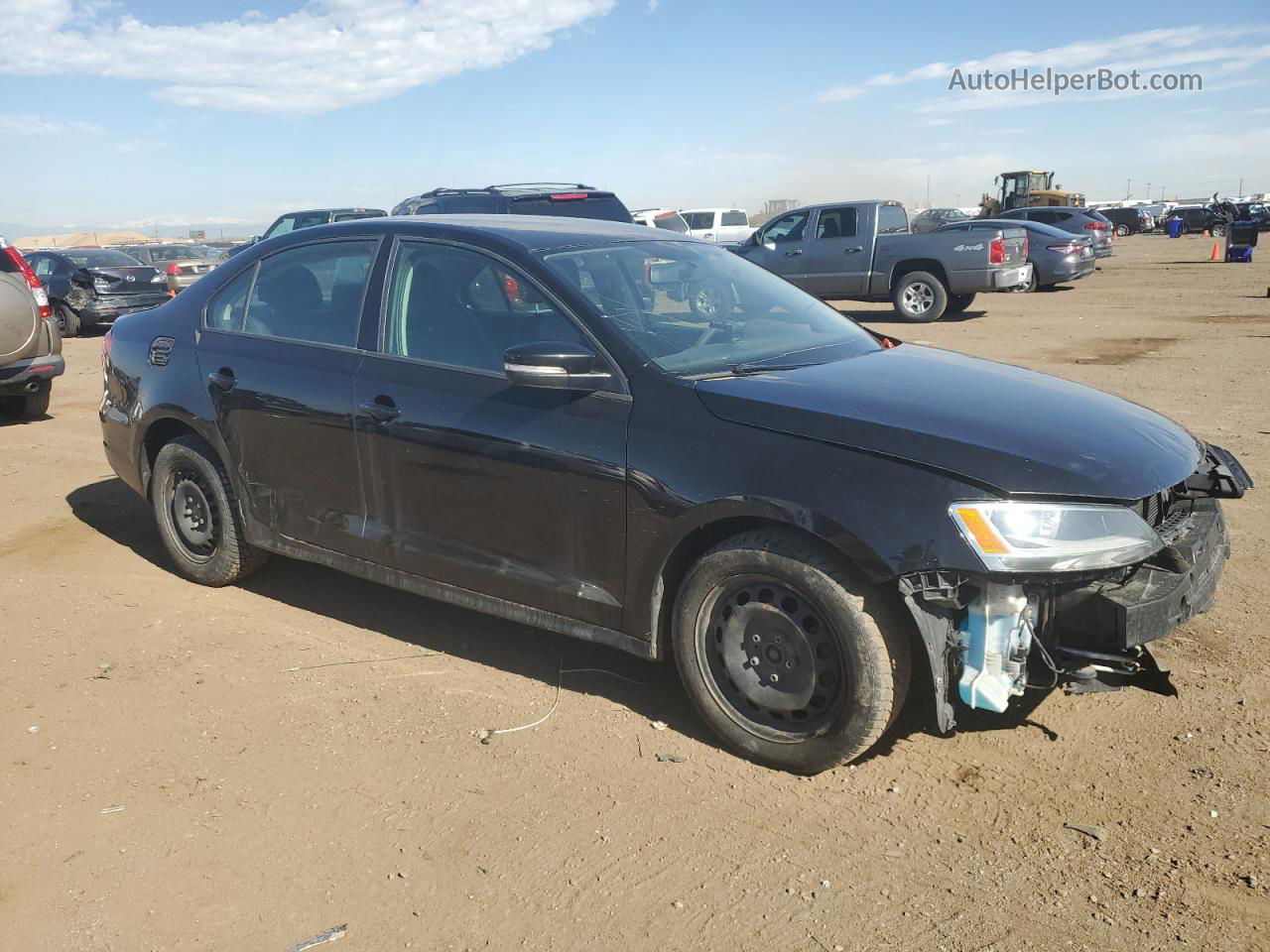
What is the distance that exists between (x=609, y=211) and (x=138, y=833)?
10190 millimetres

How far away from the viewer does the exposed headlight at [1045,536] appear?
3.06 meters

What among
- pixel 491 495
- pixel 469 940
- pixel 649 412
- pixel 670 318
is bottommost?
pixel 469 940

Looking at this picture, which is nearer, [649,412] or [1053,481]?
[1053,481]

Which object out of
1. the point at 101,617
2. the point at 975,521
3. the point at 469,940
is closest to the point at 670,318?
the point at 975,521

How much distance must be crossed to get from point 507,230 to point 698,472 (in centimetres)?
147

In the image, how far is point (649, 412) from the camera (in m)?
3.62

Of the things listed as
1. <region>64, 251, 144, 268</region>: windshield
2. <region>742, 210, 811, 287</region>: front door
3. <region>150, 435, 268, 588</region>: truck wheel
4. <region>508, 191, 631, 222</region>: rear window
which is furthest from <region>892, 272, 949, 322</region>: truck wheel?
<region>150, 435, 268, 588</region>: truck wheel

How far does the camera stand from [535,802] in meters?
3.38

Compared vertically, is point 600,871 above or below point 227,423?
below

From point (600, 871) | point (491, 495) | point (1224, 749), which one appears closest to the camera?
point (600, 871)

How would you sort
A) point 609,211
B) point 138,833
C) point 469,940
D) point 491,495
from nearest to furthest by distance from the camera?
point 469,940 → point 138,833 → point 491,495 → point 609,211

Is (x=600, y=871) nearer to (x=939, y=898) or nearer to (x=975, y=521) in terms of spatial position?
(x=939, y=898)

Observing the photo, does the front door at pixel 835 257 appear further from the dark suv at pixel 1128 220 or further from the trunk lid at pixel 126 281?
the dark suv at pixel 1128 220

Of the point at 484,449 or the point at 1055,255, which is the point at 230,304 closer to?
the point at 484,449
